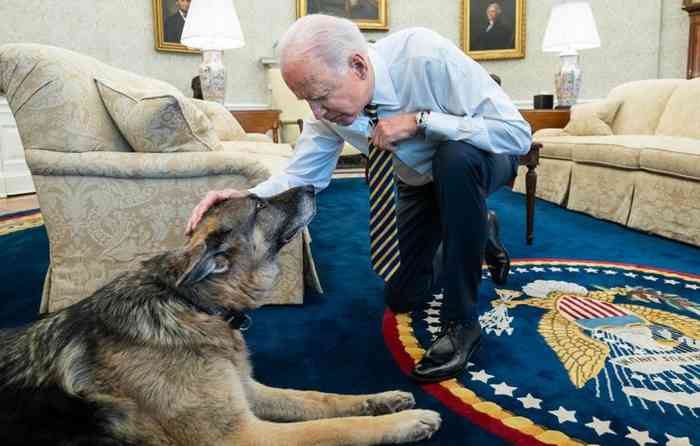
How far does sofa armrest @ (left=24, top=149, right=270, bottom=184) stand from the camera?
82.1 inches

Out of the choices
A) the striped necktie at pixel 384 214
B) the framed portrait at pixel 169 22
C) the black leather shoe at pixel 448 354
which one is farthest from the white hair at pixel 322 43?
the framed portrait at pixel 169 22

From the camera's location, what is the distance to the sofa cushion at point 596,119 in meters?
4.71

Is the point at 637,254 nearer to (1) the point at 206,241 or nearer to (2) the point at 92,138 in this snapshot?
(1) the point at 206,241

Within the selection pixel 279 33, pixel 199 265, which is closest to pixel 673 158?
pixel 199 265

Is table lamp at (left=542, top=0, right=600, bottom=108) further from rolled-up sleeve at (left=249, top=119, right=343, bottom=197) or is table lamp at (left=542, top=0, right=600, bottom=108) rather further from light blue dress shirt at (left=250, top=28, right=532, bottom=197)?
rolled-up sleeve at (left=249, top=119, right=343, bottom=197)

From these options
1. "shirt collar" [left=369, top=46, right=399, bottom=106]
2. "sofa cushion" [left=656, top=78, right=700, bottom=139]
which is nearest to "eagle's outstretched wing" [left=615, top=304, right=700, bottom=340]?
"shirt collar" [left=369, top=46, right=399, bottom=106]

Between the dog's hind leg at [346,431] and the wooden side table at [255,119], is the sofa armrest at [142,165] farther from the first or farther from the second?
the wooden side table at [255,119]

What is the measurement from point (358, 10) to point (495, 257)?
5.36m

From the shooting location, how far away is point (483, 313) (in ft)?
7.09

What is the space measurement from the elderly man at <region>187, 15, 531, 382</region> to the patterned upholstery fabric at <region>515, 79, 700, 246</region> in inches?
72.8

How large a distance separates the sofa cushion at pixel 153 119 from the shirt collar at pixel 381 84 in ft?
2.88

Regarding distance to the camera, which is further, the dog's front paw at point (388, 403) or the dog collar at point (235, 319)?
the dog's front paw at point (388, 403)

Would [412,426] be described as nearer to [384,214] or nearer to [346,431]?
[346,431]

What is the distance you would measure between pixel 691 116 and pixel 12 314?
4796mm
